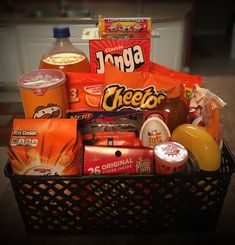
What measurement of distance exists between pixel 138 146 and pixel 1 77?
179cm

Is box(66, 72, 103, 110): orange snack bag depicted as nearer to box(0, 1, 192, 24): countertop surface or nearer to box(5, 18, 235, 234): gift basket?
box(5, 18, 235, 234): gift basket

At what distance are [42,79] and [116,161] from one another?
0.22 meters

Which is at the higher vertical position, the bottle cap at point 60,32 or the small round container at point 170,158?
the bottle cap at point 60,32

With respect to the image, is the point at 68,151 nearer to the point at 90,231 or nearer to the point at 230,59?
the point at 90,231

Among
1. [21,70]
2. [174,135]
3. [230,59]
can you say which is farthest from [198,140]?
[230,59]

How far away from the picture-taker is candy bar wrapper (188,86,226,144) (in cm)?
56

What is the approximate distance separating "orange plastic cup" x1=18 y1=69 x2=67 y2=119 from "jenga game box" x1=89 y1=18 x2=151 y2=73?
12cm

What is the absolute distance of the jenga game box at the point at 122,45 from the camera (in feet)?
2.00

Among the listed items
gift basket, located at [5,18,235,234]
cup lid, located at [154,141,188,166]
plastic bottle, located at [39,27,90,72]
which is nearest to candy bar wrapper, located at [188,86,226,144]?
gift basket, located at [5,18,235,234]

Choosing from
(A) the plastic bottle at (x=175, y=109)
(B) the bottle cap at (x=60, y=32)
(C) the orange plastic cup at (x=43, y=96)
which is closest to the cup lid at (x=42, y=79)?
(C) the orange plastic cup at (x=43, y=96)

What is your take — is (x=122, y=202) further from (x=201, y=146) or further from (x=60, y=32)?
(x=60, y=32)

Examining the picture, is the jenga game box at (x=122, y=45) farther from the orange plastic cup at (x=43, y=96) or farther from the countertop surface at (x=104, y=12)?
the countertop surface at (x=104, y=12)

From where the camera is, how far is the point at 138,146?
51 cm

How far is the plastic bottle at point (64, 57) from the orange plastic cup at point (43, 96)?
92mm
